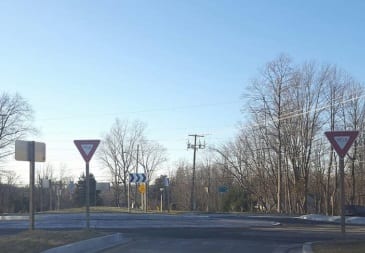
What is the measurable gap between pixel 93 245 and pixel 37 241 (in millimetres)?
1929

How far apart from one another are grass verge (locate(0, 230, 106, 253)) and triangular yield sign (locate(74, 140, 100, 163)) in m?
2.55

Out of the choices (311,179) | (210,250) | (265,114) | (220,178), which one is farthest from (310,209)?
(210,250)

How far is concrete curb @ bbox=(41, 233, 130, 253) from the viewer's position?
15102mm

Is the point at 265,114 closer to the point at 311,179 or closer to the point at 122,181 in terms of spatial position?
the point at 311,179

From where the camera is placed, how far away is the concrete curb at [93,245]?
15102mm

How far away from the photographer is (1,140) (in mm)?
69750

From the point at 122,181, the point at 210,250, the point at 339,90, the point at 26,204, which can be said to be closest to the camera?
the point at 210,250

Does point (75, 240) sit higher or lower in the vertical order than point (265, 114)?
lower

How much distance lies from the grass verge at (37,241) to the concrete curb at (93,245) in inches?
15.2

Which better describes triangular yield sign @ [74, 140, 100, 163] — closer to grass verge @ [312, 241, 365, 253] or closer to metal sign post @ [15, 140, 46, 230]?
metal sign post @ [15, 140, 46, 230]

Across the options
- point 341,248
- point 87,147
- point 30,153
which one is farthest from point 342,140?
point 30,153

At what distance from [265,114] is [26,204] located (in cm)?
4376

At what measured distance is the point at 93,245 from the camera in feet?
57.0

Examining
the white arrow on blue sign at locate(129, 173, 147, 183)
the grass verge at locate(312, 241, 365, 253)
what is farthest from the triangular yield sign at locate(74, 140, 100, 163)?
the white arrow on blue sign at locate(129, 173, 147, 183)
